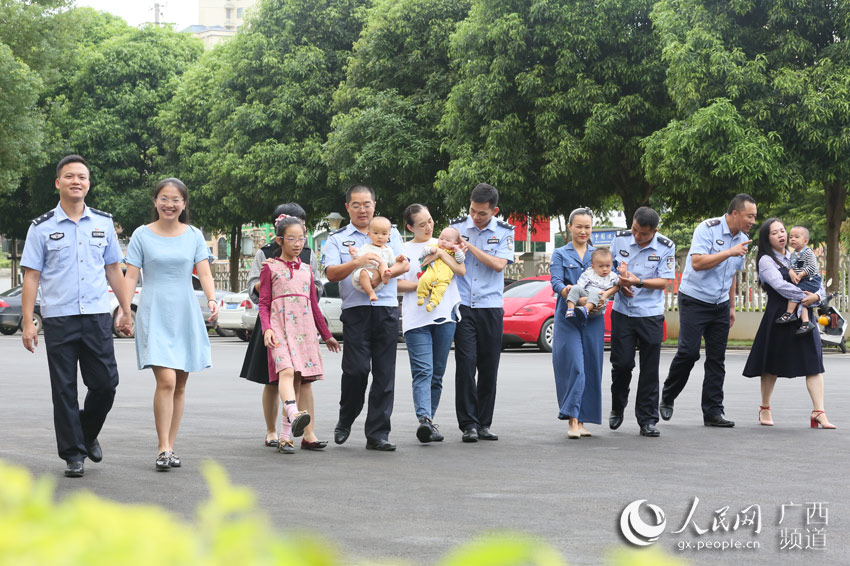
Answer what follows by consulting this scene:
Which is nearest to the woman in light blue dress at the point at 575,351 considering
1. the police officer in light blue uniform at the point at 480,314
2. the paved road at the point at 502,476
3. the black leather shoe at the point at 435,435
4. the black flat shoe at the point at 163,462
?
the paved road at the point at 502,476

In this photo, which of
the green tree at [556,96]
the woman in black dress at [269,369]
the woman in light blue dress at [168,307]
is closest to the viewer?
the woman in light blue dress at [168,307]

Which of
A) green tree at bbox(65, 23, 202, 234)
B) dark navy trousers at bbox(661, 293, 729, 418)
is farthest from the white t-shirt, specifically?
green tree at bbox(65, 23, 202, 234)

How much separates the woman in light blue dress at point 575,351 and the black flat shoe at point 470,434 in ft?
2.17

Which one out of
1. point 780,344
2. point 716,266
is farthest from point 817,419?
point 716,266

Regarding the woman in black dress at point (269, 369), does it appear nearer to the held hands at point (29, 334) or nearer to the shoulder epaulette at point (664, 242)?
the held hands at point (29, 334)

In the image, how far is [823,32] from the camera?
82.4ft

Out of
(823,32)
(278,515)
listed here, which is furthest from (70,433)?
(823,32)

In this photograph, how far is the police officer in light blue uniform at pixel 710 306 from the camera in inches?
382

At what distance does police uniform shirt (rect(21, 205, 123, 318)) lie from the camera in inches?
281

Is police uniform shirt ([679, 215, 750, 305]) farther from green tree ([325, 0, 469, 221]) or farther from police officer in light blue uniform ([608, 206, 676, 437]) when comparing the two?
green tree ([325, 0, 469, 221])

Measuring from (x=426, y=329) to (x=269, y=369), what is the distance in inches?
46.2

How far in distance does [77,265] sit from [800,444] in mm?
4964

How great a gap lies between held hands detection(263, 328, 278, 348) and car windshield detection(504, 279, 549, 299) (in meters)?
15.4

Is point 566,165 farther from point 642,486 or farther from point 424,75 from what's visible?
point 642,486
